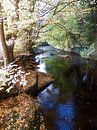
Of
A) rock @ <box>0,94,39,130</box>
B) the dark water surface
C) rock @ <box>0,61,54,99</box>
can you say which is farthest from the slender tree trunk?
rock @ <box>0,94,39,130</box>

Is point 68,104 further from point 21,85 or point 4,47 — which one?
point 4,47

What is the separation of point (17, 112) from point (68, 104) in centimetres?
376

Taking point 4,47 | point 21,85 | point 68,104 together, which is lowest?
point 68,104

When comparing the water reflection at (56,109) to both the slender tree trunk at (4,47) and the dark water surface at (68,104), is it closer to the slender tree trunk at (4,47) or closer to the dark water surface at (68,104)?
the dark water surface at (68,104)

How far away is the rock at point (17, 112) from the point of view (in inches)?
444

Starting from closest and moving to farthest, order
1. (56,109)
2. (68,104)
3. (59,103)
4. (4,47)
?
(56,109)
(68,104)
(59,103)
(4,47)

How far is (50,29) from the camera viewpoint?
98.0 ft

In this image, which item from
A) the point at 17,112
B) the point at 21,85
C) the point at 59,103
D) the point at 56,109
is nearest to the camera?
the point at 17,112

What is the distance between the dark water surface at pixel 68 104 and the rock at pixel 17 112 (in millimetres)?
894

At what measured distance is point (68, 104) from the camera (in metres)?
15.7

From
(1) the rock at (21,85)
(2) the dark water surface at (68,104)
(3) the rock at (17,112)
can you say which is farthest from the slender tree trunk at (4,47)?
(3) the rock at (17,112)

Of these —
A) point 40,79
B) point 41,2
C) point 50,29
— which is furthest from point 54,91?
point 50,29

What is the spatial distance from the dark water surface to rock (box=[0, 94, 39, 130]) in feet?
2.93

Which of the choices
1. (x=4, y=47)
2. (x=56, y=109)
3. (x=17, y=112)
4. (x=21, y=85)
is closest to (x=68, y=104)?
(x=56, y=109)
